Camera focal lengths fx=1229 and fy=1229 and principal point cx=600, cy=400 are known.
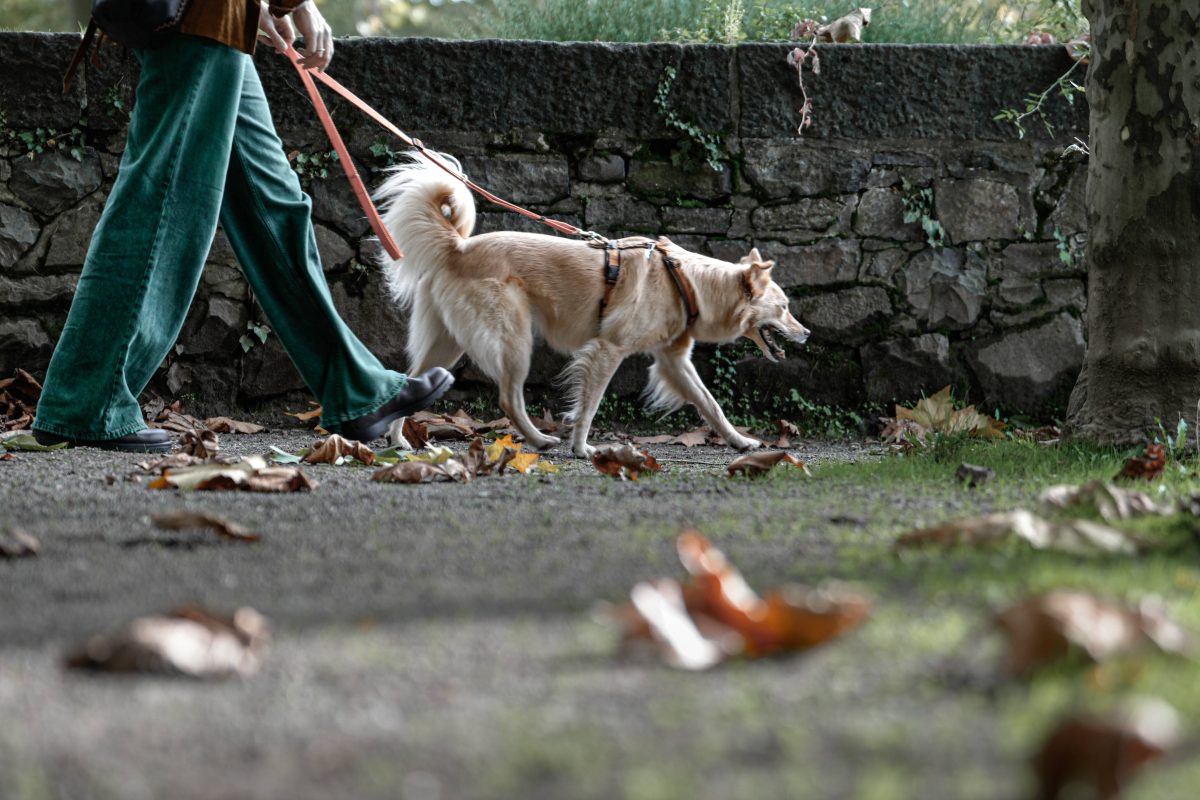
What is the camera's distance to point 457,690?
130cm

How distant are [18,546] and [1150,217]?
3.32 meters

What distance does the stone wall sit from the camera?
5703 millimetres

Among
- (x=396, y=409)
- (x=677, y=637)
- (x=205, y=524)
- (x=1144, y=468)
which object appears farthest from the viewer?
(x=396, y=409)

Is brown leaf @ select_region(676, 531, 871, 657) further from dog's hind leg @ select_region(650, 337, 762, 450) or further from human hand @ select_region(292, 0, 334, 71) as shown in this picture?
dog's hind leg @ select_region(650, 337, 762, 450)

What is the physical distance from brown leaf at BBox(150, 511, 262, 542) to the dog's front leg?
9.41ft

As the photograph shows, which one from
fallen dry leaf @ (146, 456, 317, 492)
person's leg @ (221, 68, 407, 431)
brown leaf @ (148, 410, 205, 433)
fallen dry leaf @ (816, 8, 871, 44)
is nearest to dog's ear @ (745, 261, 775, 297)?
fallen dry leaf @ (816, 8, 871, 44)

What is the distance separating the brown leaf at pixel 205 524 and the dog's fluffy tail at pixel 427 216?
2.81 meters

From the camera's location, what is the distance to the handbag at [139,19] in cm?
341

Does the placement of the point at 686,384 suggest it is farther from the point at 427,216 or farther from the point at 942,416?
the point at 427,216

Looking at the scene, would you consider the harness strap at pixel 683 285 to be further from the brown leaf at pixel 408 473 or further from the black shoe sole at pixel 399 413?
the brown leaf at pixel 408 473

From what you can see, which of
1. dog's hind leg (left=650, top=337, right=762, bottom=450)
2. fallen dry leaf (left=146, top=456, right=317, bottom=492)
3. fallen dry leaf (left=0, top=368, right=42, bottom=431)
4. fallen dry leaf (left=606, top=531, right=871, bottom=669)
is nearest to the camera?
fallen dry leaf (left=606, top=531, right=871, bottom=669)

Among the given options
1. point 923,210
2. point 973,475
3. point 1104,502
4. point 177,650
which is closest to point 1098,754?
point 177,650

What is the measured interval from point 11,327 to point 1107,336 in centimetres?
468

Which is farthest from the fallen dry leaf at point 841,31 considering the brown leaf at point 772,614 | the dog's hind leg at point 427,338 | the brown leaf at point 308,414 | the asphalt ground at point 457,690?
the brown leaf at point 772,614
